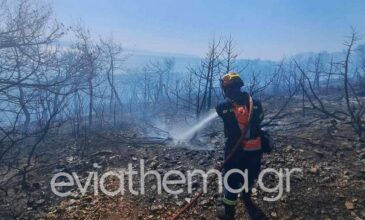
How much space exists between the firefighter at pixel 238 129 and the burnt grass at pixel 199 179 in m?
0.55

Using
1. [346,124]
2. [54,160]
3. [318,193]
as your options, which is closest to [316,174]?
[318,193]

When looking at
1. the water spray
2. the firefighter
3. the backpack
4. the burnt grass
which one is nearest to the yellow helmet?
the firefighter

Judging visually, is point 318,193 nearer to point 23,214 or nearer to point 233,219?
point 233,219

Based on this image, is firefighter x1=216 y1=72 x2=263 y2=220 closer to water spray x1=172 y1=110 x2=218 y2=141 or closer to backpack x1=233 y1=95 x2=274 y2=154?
backpack x1=233 y1=95 x2=274 y2=154

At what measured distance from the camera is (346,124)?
919 centimetres

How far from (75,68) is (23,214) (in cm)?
831

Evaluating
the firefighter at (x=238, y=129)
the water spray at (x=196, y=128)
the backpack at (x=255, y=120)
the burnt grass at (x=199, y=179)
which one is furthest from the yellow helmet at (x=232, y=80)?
Result: the water spray at (x=196, y=128)

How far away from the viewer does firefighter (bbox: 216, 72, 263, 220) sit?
13.3 feet

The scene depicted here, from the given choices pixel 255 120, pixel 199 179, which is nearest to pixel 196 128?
pixel 199 179

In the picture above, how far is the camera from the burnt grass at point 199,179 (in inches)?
180

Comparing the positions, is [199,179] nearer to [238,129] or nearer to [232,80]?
[238,129]

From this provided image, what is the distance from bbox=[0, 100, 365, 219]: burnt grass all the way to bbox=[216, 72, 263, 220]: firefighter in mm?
554

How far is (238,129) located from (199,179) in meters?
1.92

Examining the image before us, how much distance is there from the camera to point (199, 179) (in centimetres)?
568
